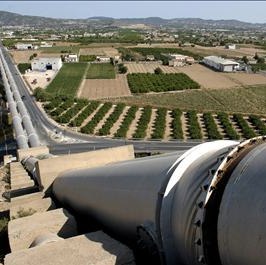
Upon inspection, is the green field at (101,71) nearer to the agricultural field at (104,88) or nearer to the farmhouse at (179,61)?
the agricultural field at (104,88)

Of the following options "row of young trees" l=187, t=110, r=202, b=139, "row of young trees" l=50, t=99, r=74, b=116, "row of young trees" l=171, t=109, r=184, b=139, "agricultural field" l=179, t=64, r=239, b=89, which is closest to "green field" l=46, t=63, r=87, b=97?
"row of young trees" l=50, t=99, r=74, b=116

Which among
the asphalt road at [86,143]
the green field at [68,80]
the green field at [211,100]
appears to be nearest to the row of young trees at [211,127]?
Answer: the asphalt road at [86,143]

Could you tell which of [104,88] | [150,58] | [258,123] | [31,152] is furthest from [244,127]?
[150,58]

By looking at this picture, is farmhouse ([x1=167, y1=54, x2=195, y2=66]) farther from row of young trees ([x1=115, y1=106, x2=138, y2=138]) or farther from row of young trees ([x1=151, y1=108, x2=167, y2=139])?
row of young trees ([x1=151, y1=108, x2=167, y2=139])

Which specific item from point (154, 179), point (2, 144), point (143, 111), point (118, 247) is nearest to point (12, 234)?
point (118, 247)

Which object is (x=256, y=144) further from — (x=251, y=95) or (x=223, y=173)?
(x=251, y=95)

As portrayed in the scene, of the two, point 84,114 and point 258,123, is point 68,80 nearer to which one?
point 84,114
